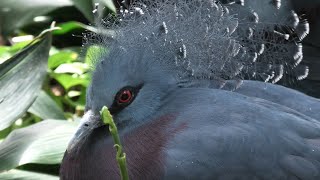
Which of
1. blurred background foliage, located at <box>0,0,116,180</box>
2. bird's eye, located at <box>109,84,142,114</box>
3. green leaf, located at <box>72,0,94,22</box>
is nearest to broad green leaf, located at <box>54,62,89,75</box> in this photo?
blurred background foliage, located at <box>0,0,116,180</box>

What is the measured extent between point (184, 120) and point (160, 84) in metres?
0.14

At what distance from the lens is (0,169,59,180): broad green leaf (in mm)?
2010

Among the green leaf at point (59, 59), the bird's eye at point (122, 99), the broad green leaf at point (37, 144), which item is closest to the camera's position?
the bird's eye at point (122, 99)

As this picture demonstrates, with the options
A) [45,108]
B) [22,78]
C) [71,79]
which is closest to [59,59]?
[71,79]

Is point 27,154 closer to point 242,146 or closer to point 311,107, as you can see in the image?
point 242,146

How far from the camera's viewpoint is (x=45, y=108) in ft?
7.72

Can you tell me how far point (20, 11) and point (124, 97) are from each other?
819 millimetres

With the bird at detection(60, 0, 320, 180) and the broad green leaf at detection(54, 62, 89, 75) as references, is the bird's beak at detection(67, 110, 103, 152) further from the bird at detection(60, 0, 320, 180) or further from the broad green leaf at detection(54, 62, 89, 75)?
the broad green leaf at detection(54, 62, 89, 75)

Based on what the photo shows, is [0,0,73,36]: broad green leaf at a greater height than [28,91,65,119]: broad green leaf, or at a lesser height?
greater

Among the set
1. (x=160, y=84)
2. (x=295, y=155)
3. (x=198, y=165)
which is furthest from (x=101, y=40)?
(x=295, y=155)

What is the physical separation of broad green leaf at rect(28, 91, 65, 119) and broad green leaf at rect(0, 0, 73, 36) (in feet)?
1.08

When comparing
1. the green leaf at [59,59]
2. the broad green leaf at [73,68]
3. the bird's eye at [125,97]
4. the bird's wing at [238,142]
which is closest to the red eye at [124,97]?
the bird's eye at [125,97]

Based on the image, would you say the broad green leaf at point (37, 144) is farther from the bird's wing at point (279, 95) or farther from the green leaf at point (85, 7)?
the bird's wing at point (279, 95)

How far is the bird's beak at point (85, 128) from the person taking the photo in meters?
1.81
